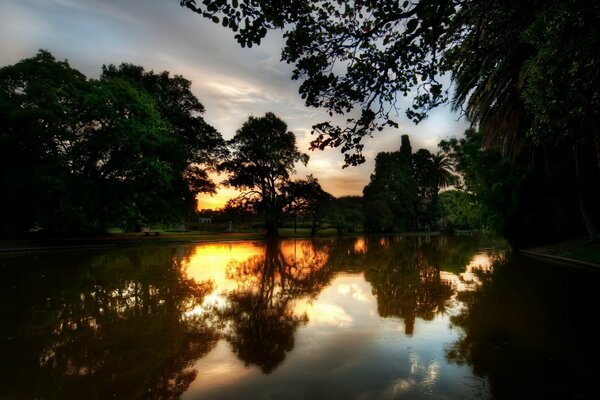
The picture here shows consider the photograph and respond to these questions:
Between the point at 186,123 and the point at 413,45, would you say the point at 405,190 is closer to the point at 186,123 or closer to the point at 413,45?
the point at 186,123

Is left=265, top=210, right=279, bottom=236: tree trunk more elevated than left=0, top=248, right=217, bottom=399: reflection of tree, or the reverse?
left=265, top=210, right=279, bottom=236: tree trunk

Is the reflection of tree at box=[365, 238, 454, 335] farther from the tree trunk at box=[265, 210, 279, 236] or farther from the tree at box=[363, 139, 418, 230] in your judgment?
the tree at box=[363, 139, 418, 230]

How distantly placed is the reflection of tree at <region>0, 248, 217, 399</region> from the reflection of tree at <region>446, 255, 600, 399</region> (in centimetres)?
404

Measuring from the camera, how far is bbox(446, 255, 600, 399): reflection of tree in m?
4.18

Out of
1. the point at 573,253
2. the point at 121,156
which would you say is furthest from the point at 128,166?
the point at 573,253

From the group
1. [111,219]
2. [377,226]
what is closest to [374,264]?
[111,219]

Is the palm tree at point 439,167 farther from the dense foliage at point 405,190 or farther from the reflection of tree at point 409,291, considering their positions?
the reflection of tree at point 409,291

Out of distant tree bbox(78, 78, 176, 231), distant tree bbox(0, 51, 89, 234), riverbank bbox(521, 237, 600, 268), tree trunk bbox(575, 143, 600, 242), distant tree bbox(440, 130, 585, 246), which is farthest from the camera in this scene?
distant tree bbox(78, 78, 176, 231)

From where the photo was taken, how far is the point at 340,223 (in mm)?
51000

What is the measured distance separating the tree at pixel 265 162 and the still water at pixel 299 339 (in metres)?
34.5

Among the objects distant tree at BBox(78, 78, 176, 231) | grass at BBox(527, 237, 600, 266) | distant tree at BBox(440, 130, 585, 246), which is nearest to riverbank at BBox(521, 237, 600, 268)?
grass at BBox(527, 237, 600, 266)

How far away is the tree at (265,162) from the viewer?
45562 mm

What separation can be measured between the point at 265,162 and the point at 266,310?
129 ft

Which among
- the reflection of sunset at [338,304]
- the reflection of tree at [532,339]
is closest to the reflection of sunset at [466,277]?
the reflection of tree at [532,339]
